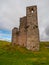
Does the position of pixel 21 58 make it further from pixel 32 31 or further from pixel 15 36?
pixel 15 36

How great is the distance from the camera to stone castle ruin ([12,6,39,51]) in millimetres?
51188

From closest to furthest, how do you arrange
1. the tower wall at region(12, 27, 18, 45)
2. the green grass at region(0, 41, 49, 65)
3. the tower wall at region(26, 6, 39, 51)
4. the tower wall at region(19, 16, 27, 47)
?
the green grass at region(0, 41, 49, 65)
the tower wall at region(26, 6, 39, 51)
the tower wall at region(19, 16, 27, 47)
the tower wall at region(12, 27, 18, 45)

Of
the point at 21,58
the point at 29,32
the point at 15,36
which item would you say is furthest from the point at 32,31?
the point at 21,58

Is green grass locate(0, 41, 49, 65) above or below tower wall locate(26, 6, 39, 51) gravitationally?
below

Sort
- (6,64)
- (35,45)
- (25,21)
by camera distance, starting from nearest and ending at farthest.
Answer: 1. (6,64)
2. (35,45)
3. (25,21)

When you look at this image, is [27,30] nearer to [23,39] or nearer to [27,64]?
[23,39]

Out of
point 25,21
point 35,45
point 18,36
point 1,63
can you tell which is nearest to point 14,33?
point 18,36

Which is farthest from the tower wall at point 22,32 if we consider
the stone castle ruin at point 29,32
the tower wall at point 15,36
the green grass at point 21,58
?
the green grass at point 21,58

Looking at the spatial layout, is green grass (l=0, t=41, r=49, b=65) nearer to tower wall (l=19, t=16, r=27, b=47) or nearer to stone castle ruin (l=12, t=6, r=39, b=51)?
stone castle ruin (l=12, t=6, r=39, b=51)

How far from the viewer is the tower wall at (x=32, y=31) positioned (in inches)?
2010

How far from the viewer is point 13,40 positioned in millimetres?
57875

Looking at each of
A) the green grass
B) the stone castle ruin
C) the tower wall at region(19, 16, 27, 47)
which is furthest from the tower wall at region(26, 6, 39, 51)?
the green grass

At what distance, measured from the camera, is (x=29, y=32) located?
51688 millimetres

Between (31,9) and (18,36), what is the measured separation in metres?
Result: 10.5
